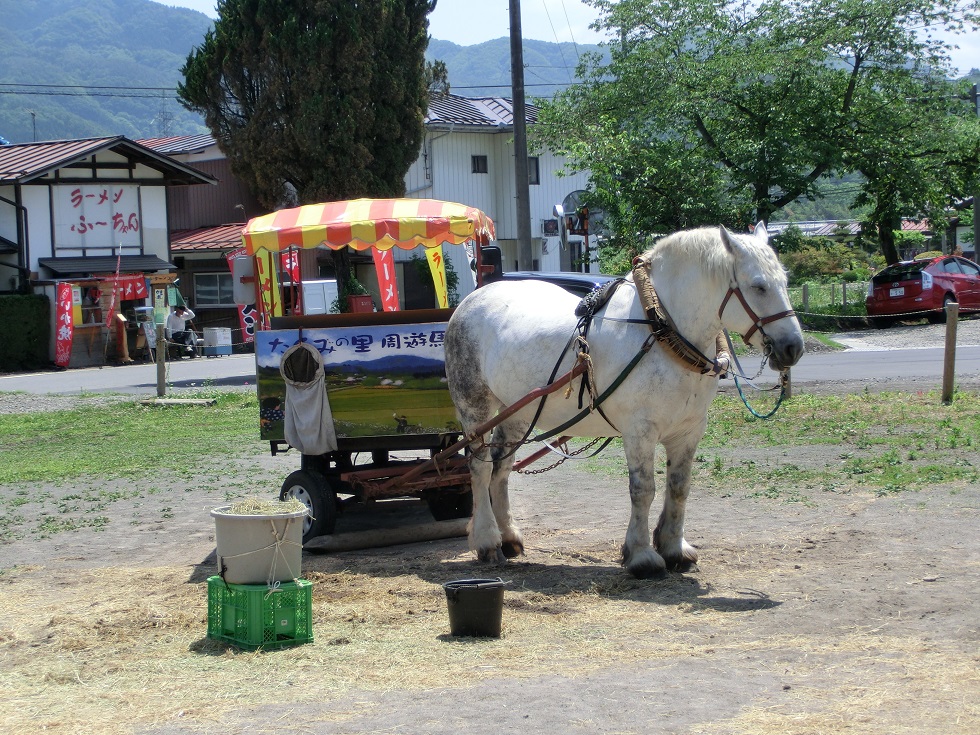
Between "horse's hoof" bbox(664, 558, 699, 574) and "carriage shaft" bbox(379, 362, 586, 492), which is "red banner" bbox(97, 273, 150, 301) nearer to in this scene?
"carriage shaft" bbox(379, 362, 586, 492)

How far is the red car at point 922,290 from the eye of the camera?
28359mm

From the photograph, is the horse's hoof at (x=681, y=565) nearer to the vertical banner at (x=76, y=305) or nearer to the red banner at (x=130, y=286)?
the vertical banner at (x=76, y=305)

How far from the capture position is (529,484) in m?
11.3

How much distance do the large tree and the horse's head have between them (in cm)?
2190

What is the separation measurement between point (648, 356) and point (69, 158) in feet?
94.0

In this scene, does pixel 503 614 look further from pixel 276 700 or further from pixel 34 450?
pixel 34 450

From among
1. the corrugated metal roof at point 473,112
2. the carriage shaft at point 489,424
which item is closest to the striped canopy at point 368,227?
the carriage shaft at point 489,424

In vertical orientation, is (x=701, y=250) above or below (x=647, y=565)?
above

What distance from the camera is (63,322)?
29969 mm

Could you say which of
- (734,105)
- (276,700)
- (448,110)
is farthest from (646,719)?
(448,110)

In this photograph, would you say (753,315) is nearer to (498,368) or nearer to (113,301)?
(498,368)

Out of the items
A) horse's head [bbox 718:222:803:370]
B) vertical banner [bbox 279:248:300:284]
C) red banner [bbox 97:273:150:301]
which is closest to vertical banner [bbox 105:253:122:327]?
red banner [bbox 97:273:150:301]

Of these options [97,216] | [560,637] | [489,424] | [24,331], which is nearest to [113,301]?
[24,331]

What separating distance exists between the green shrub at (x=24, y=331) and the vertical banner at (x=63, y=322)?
49 cm
